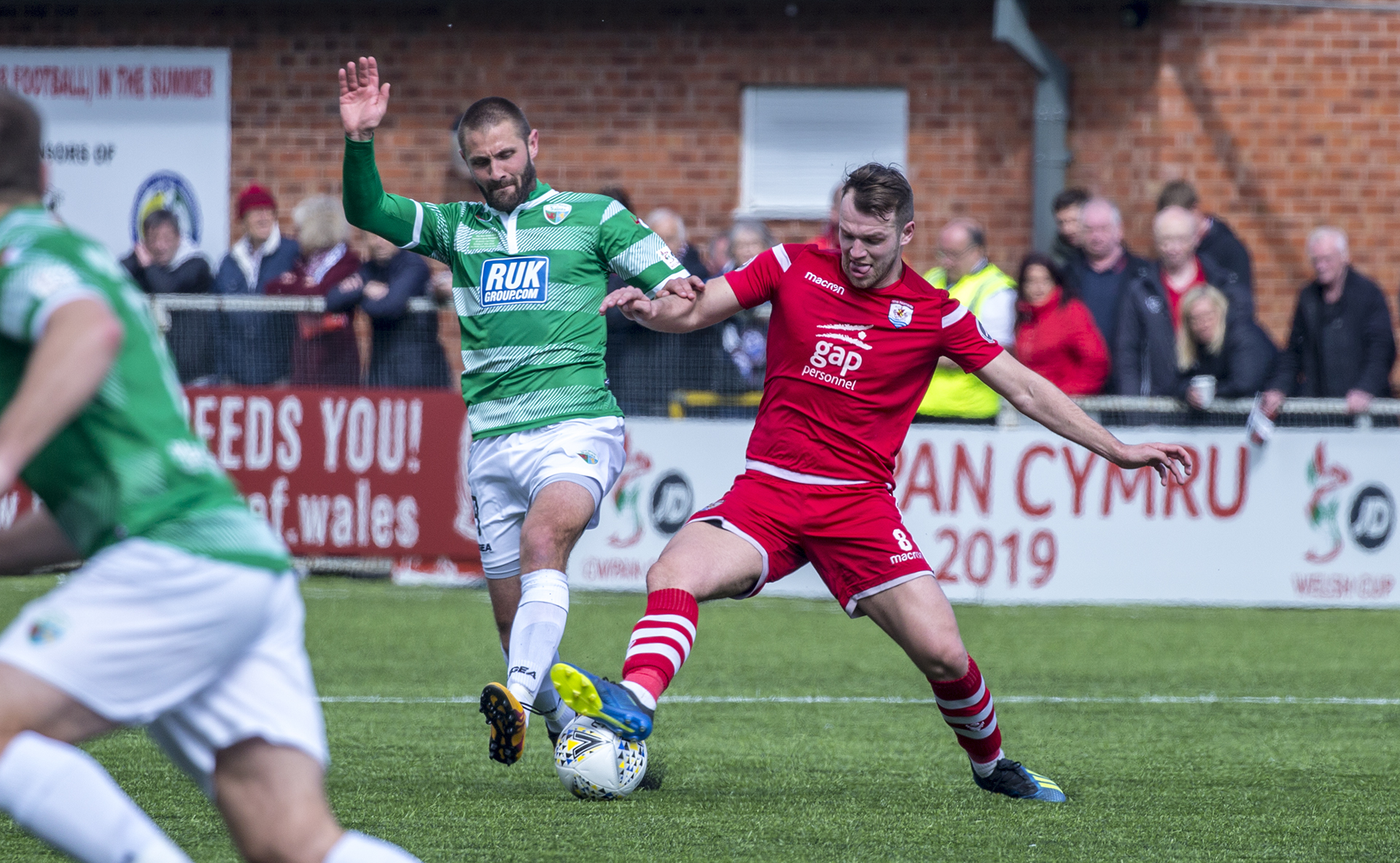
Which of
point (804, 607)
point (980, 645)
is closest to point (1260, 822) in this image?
point (980, 645)

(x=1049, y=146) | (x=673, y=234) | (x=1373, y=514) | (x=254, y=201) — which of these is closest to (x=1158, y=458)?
(x=1373, y=514)

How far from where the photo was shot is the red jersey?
19.2ft

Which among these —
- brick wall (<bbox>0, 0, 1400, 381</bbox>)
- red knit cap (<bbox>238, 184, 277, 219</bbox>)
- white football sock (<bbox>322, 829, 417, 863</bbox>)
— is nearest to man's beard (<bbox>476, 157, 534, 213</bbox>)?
white football sock (<bbox>322, 829, 417, 863</bbox>)

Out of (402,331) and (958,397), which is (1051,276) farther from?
(402,331)

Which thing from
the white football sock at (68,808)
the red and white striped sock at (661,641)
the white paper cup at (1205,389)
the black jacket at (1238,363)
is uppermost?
the black jacket at (1238,363)

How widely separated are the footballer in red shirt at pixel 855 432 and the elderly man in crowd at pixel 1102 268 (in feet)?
20.0

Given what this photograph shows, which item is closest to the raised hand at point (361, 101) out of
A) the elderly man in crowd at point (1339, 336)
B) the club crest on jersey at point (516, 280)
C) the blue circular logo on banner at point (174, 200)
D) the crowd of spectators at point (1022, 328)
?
the club crest on jersey at point (516, 280)

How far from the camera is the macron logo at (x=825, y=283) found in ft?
19.4

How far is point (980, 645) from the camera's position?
388 inches

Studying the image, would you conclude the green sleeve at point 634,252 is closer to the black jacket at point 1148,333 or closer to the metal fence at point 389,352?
the metal fence at point 389,352

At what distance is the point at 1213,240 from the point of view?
41.4 feet

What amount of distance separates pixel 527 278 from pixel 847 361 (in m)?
1.13

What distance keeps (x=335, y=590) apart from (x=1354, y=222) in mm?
8655

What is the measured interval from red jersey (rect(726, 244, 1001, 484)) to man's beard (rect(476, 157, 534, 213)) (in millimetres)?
810
